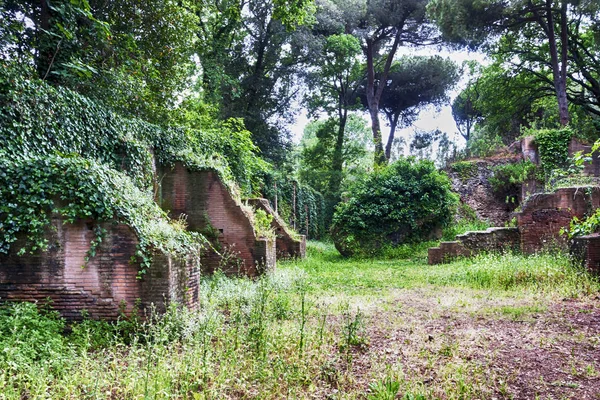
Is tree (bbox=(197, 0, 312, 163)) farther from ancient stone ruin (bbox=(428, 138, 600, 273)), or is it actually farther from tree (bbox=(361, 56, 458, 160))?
ancient stone ruin (bbox=(428, 138, 600, 273))

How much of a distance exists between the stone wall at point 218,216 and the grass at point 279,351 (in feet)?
7.63

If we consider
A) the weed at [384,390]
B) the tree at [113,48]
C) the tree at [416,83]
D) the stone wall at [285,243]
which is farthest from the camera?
the tree at [416,83]

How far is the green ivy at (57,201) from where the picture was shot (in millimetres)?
5191

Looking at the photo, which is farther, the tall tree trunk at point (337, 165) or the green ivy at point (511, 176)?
the tall tree trunk at point (337, 165)

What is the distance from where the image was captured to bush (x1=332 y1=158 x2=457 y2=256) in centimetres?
1716

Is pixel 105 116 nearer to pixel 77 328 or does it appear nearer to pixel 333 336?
pixel 77 328

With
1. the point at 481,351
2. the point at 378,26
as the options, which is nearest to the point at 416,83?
the point at 378,26

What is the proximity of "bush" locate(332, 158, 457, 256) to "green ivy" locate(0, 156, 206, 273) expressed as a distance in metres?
12.2

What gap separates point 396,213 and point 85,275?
44.3 ft

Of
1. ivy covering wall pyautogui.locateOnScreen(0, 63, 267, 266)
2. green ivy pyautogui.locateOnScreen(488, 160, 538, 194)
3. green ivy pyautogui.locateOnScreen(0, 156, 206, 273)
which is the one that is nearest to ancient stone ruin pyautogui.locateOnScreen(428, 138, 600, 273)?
green ivy pyautogui.locateOnScreen(488, 160, 538, 194)

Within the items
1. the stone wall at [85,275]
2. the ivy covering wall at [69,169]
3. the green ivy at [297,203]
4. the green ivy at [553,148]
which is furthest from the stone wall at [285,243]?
the green ivy at [553,148]

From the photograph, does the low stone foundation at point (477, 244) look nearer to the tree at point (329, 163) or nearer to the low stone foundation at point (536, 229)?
the low stone foundation at point (536, 229)

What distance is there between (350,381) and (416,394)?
27.0 inches

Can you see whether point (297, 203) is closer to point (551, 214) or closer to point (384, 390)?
point (551, 214)
